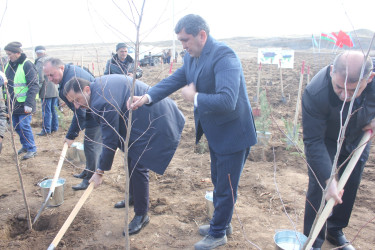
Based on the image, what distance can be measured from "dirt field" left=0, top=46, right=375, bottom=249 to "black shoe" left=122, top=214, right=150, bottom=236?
2.1 inches

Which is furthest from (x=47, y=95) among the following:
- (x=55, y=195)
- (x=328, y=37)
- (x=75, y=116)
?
(x=328, y=37)

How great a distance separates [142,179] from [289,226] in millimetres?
1632

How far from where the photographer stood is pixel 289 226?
3.16 metres

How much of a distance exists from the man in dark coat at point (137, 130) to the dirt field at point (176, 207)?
32 cm

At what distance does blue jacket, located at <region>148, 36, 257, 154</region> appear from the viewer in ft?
7.23

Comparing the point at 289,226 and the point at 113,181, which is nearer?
the point at 289,226

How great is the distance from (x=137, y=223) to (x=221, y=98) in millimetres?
1691

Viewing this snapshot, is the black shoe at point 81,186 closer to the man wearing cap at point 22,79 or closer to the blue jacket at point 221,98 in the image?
the man wearing cap at point 22,79

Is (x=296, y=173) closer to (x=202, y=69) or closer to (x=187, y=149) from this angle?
(x=187, y=149)

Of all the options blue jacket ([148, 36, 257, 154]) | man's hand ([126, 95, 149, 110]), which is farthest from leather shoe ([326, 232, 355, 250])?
man's hand ([126, 95, 149, 110])

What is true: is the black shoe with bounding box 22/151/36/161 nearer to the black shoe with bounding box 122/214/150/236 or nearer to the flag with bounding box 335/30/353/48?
the black shoe with bounding box 122/214/150/236

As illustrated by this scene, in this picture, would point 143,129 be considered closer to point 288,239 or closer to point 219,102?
point 219,102

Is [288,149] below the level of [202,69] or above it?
below

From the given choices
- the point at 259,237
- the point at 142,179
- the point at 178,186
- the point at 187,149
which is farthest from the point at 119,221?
the point at 187,149
